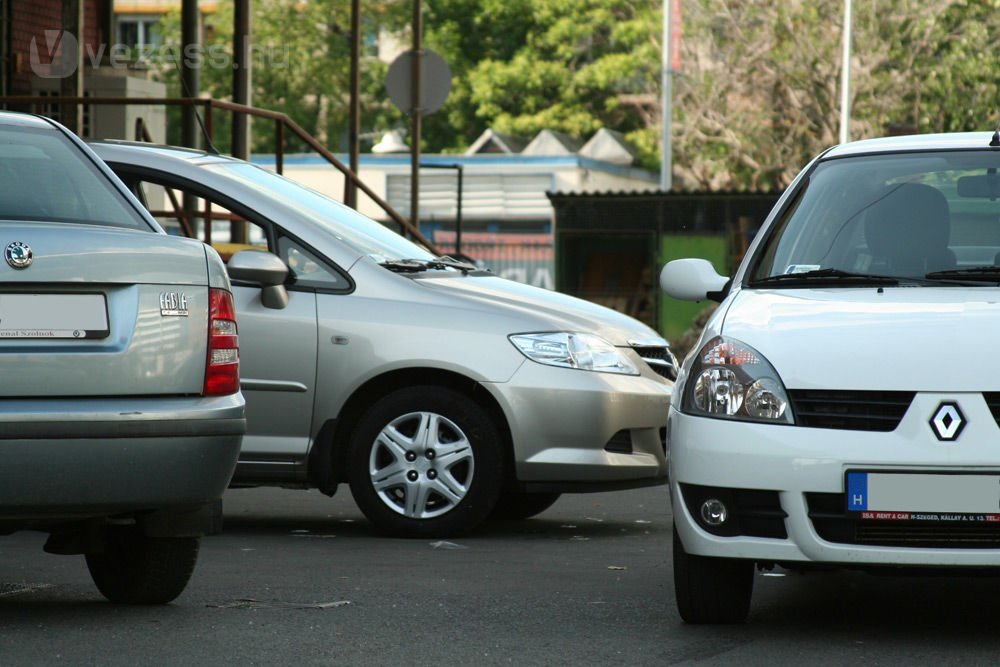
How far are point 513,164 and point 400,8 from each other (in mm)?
8502

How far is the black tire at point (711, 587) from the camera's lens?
17.5 ft

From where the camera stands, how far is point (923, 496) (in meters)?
4.88

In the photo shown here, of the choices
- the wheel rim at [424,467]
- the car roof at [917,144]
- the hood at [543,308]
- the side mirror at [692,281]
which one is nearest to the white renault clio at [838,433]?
the side mirror at [692,281]

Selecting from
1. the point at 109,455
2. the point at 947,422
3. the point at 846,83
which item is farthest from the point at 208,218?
the point at 846,83

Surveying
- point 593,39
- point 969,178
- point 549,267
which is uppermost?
point 593,39

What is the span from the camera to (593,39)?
188 feet

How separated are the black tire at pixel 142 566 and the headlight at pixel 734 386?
5.41 ft

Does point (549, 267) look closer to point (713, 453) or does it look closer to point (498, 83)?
point (498, 83)

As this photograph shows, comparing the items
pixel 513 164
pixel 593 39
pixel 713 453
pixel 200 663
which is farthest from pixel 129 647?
pixel 593 39

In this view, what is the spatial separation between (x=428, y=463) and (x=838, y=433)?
10.1 feet

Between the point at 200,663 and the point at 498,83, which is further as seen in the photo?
the point at 498,83

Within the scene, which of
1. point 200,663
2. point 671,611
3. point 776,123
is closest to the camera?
point 200,663

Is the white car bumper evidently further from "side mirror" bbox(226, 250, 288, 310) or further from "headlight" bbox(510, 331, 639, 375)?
"headlight" bbox(510, 331, 639, 375)

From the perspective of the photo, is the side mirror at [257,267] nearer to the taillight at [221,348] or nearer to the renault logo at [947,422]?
the taillight at [221,348]
